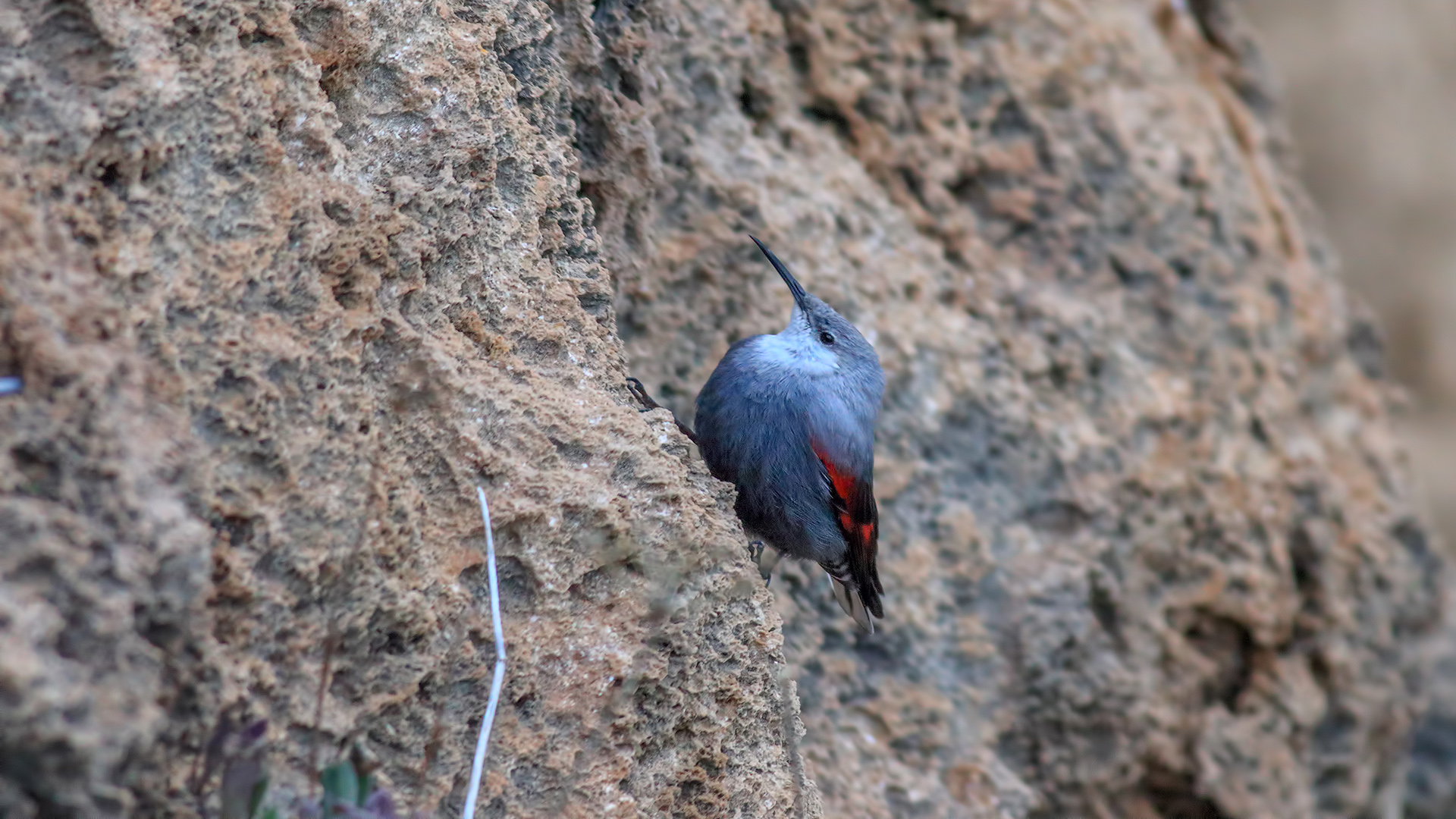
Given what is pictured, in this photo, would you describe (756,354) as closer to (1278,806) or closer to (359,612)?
(359,612)

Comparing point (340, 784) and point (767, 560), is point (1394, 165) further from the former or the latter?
point (340, 784)

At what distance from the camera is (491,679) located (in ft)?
7.36

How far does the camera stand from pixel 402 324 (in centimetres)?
230

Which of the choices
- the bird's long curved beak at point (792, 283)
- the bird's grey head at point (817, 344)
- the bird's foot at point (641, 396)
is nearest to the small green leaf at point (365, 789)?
the bird's foot at point (641, 396)

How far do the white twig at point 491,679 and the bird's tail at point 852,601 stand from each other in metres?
1.52

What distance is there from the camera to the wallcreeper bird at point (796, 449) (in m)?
3.37

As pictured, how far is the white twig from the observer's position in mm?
2051

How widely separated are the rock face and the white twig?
4 cm

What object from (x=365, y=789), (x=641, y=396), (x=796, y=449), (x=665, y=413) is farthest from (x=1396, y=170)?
(x=365, y=789)

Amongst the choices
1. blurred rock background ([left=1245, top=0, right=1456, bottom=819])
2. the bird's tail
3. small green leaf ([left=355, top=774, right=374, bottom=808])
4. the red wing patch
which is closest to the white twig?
small green leaf ([left=355, top=774, right=374, bottom=808])

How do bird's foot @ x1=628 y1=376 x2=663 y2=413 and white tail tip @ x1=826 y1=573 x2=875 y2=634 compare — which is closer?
bird's foot @ x1=628 y1=376 x2=663 y2=413

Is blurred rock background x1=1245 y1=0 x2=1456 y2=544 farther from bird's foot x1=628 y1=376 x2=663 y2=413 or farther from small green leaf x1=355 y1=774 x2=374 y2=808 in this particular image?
small green leaf x1=355 y1=774 x2=374 y2=808

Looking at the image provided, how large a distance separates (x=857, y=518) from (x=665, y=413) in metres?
0.85

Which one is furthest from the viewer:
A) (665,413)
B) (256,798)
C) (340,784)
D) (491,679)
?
(665,413)
